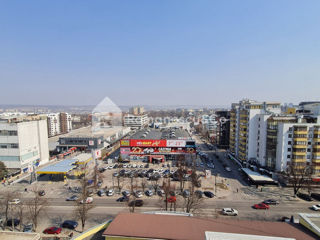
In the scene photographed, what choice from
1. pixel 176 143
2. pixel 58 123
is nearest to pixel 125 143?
pixel 176 143

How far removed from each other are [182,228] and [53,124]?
84.0m

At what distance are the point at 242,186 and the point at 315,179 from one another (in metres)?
10.8

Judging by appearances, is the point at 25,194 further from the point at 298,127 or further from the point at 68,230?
the point at 298,127

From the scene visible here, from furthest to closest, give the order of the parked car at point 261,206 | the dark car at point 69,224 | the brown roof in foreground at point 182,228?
the parked car at point 261,206 → the dark car at point 69,224 → the brown roof in foreground at point 182,228

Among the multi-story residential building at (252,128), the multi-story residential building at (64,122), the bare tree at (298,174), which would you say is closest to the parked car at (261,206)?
the bare tree at (298,174)

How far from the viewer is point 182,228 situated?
33.4 ft

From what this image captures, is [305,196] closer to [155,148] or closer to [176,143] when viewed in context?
[176,143]

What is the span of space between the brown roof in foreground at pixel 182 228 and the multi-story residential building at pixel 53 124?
7943cm

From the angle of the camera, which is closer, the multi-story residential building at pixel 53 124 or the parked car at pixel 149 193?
the parked car at pixel 149 193

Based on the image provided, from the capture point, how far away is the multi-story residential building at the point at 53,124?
3055 inches

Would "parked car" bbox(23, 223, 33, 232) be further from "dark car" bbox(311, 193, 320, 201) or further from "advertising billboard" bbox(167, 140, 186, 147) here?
"dark car" bbox(311, 193, 320, 201)

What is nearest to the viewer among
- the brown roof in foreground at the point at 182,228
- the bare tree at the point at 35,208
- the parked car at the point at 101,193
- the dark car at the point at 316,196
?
the brown roof in foreground at the point at 182,228

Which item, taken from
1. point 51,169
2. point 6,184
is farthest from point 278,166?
point 6,184

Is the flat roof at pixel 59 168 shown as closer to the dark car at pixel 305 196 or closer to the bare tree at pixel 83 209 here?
the bare tree at pixel 83 209
